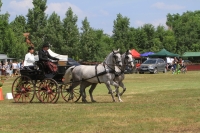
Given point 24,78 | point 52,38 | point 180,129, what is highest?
point 52,38

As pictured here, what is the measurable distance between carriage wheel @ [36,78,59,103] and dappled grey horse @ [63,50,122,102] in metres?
0.69

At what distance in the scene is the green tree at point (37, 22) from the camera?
60094 mm

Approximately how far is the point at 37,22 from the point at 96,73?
45776 millimetres

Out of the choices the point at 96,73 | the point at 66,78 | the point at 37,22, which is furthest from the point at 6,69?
the point at 96,73

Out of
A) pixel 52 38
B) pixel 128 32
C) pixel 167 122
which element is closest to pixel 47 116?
pixel 167 122

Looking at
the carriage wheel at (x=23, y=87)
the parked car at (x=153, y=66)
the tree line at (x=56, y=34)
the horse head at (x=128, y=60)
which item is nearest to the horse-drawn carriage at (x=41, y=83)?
the carriage wheel at (x=23, y=87)

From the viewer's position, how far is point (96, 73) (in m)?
16.5

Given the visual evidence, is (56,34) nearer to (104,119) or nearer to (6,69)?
(6,69)

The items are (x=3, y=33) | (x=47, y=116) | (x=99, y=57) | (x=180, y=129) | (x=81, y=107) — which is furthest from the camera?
(x=99, y=57)

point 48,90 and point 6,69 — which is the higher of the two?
point 6,69

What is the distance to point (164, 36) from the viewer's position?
271 feet

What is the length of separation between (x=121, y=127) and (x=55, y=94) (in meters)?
6.37

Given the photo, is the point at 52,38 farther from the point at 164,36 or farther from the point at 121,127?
the point at 121,127

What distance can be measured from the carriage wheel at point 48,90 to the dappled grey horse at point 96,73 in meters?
0.69
